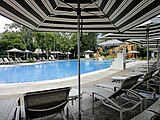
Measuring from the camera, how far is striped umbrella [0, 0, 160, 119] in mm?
2975

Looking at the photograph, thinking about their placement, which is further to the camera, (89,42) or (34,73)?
(89,42)

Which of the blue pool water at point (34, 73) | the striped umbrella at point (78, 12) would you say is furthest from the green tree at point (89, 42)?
the striped umbrella at point (78, 12)

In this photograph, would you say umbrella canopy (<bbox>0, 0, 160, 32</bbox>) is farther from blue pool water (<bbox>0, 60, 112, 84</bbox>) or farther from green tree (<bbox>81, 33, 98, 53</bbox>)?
green tree (<bbox>81, 33, 98, 53</bbox>)

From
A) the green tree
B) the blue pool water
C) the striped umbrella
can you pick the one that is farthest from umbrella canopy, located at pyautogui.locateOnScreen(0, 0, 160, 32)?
the green tree

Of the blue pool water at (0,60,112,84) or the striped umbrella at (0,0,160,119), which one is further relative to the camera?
the blue pool water at (0,60,112,84)

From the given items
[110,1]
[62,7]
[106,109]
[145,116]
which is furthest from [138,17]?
[106,109]

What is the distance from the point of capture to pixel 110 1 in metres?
3.09

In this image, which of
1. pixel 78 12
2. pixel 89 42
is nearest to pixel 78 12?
pixel 78 12

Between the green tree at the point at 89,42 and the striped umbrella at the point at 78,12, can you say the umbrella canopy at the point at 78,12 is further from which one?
the green tree at the point at 89,42

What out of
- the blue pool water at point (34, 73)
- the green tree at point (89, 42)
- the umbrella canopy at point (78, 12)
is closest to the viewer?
the umbrella canopy at point (78, 12)

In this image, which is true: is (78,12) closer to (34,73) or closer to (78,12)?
(78,12)

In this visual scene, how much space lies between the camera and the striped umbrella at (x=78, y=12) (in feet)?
9.76

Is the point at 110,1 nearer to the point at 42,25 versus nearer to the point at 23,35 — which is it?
the point at 42,25

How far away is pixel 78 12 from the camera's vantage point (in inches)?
131
